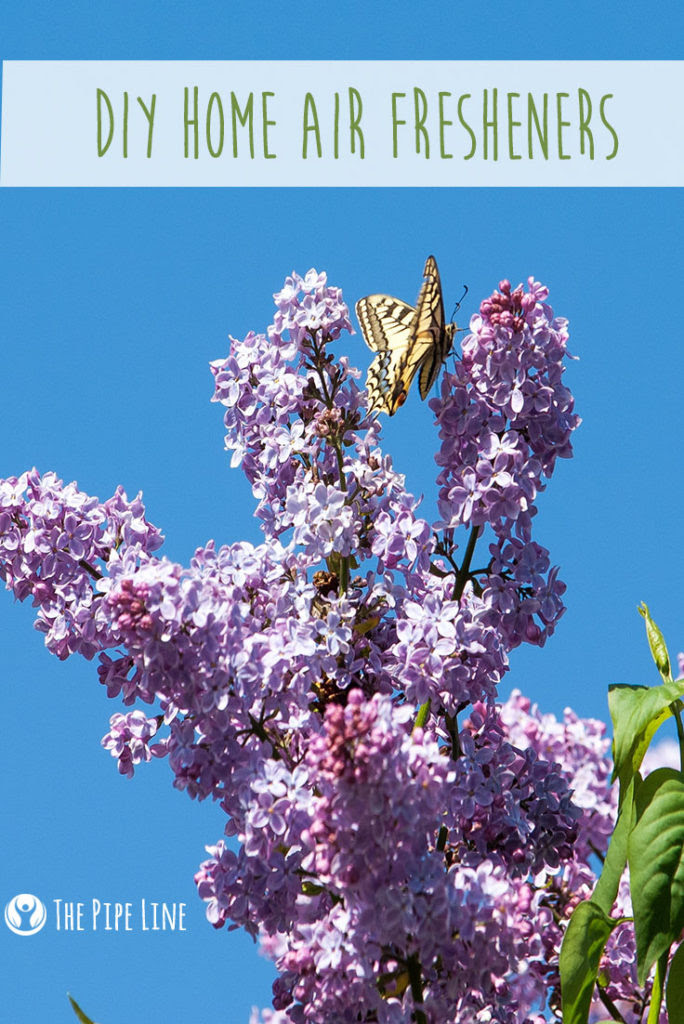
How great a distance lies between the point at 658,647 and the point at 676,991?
55 cm

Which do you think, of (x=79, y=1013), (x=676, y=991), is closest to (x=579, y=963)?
(x=676, y=991)

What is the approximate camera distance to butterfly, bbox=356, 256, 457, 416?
7.69 feet

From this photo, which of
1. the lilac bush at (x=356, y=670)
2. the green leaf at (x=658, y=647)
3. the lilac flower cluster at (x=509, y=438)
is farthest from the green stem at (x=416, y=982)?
the green leaf at (x=658, y=647)

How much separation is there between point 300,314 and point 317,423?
0.69 feet

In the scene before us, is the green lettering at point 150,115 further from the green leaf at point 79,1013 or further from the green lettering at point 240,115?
the green leaf at point 79,1013

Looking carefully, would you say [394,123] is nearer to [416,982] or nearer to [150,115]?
[150,115]

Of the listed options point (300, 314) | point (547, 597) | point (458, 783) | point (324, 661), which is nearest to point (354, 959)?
point (458, 783)

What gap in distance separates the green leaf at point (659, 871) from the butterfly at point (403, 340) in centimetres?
75

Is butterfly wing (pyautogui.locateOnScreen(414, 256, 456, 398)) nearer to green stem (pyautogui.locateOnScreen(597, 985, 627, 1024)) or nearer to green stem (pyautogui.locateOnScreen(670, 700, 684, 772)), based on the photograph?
green stem (pyautogui.locateOnScreen(670, 700, 684, 772))

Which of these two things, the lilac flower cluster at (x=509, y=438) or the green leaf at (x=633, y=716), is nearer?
the green leaf at (x=633, y=716)

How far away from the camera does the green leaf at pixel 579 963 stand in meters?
2.08

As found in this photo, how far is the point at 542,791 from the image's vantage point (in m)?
2.29

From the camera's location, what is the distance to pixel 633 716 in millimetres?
2137

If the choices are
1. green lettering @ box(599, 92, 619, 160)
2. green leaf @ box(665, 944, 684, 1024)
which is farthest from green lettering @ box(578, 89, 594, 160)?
green leaf @ box(665, 944, 684, 1024)
